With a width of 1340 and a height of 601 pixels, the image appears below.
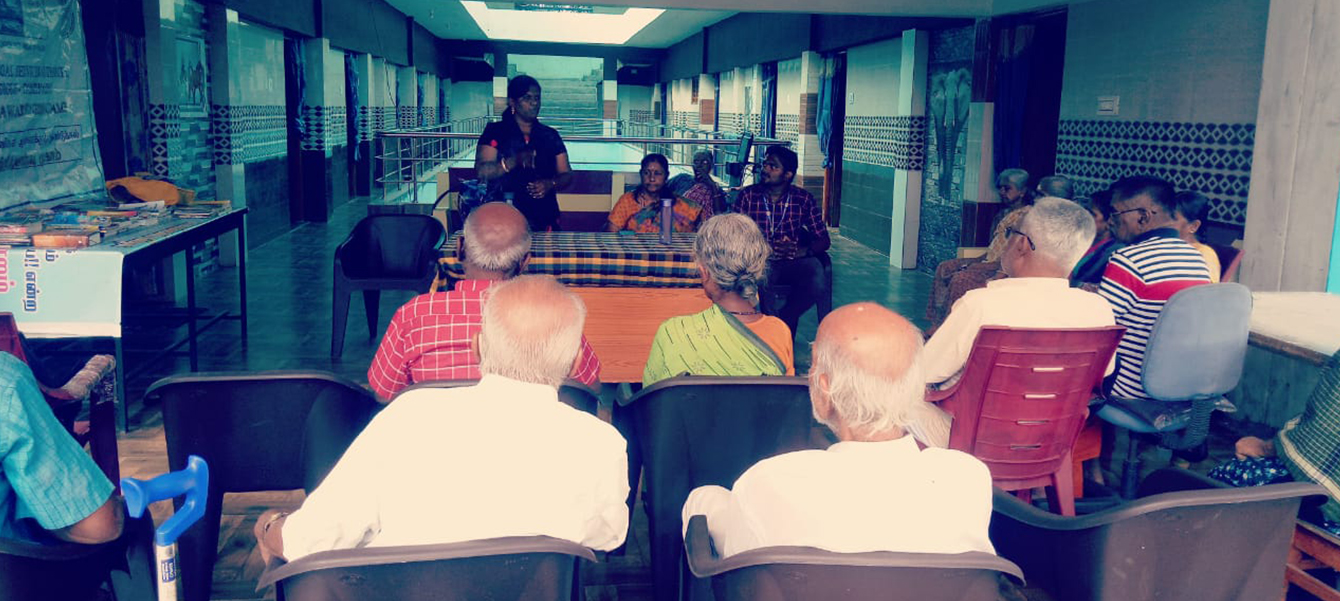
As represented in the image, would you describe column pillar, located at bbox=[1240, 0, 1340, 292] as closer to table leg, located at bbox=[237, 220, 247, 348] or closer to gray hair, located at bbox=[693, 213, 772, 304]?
gray hair, located at bbox=[693, 213, 772, 304]

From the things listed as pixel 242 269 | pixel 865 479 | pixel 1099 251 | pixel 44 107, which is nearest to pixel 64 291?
pixel 242 269

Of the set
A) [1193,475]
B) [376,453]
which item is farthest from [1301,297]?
[376,453]

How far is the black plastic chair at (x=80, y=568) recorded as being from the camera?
1.75 m

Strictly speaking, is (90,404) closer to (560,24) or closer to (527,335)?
(527,335)

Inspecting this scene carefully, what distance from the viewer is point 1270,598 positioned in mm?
1879

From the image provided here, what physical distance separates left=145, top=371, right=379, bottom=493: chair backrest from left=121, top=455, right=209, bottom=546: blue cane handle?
817 mm

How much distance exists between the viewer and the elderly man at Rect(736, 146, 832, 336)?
18.2ft

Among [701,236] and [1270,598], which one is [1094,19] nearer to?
[701,236]

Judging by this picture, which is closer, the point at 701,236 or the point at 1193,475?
the point at 1193,475

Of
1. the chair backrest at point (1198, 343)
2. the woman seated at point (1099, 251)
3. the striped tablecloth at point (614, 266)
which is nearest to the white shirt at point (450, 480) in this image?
the chair backrest at point (1198, 343)

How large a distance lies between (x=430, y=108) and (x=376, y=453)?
22.5 metres

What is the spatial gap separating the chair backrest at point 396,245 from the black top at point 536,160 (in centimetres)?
53

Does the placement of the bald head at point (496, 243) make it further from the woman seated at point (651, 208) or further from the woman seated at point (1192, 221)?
the woman seated at point (1192, 221)

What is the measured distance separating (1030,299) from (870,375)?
136 cm
